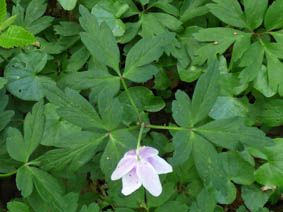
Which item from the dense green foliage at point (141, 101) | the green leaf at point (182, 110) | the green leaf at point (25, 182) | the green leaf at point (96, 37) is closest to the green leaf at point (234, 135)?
the dense green foliage at point (141, 101)

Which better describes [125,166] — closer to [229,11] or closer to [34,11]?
[229,11]

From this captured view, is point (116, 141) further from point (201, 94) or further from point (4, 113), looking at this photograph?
point (4, 113)

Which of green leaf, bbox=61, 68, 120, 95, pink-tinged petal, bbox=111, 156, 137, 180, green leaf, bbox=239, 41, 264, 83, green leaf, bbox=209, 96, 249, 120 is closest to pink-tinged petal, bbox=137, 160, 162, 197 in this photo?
pink-tinged petal, bbox=111, 156, 137, 180

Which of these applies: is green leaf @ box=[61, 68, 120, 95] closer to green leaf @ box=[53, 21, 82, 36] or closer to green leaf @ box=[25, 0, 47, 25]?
green leaf @ box=[53, 21, 82, 36]

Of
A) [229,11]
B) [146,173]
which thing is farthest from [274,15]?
[146,173]

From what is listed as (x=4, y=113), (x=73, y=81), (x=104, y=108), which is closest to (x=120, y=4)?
(x=73, y=81)
